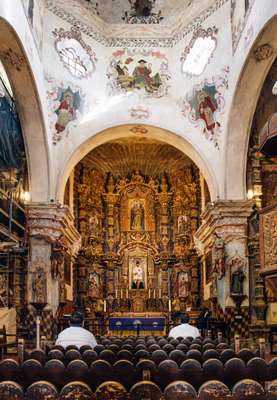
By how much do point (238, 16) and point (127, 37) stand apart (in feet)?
13.1

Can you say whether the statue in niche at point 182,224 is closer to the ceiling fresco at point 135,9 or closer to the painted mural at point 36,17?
the ceiling fresco at point 135,9

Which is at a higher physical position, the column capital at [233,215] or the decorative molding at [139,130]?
the decorative molding at [139,130]

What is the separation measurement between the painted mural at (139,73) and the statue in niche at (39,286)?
19.2 feet

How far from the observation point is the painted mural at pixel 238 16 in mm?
13922

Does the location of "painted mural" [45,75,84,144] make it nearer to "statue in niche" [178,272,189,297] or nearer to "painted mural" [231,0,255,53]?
"painted mural" [231,0,255,53]

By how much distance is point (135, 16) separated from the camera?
17.6 m

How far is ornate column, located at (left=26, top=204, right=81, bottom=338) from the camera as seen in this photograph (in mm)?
15969

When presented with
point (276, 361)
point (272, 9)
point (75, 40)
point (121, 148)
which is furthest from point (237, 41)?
point (276, 361)

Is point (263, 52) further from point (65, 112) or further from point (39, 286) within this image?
point (39, 286)

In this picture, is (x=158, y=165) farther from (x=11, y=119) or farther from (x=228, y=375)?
(x=228, y=375)

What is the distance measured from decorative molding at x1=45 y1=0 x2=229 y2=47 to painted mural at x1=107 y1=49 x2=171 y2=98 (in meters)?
0.26

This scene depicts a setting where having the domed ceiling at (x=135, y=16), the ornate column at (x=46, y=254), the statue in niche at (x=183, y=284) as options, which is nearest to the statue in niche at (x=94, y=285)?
the statue in niche at (x=183, y=284)

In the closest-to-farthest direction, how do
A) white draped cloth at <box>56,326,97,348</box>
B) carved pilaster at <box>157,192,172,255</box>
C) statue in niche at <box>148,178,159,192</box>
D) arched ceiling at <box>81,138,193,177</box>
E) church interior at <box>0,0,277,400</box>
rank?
white draped cloth at <box>56,326,97,348</box> < church interior at <box>0,0,277,400</box> < arched ceiling at <box>81,138,193,177</box> < carved pilaster at <box>157,192,172,255</box> < statue in niche at <box>148,178,159,192</box>

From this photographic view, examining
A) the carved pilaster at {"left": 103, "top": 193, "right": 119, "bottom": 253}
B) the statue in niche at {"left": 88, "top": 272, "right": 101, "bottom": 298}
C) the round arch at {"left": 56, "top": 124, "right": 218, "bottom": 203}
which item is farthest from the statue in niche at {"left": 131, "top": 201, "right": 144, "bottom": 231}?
the round arch at {"left": 56, "top": 124, "right": 218, "bottom": 203}
